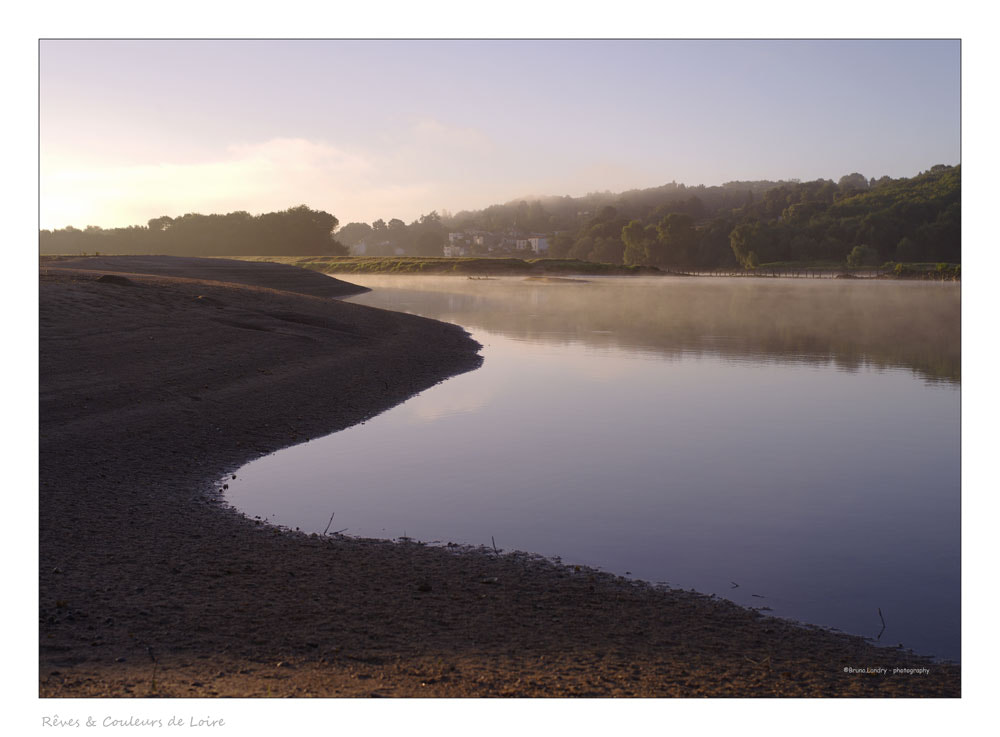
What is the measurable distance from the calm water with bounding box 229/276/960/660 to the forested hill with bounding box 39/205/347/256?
7732 cm

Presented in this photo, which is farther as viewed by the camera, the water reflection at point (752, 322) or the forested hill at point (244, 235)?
the forested hill at point (244, 235)

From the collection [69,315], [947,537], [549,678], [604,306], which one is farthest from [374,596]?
[604,306]

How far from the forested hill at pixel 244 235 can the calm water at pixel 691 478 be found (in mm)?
77318

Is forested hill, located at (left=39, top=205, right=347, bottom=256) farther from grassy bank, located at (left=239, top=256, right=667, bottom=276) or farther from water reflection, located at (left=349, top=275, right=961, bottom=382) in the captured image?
water reflection, located at (left=349, top=275, right=961, bottom=382)

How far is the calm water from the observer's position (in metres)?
8.86

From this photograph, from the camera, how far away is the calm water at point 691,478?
29.1 ft

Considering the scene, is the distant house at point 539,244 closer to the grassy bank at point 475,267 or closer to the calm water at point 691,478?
Answer: the grassy bank at point 475,267

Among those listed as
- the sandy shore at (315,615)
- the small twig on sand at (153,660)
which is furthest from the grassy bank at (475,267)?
the small twig on sand at (153,660)

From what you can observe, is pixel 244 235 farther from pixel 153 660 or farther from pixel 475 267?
pixel 153 660

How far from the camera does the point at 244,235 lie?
403 ft

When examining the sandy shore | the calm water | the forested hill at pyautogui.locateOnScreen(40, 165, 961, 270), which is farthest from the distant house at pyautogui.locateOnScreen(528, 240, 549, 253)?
the sandy shore

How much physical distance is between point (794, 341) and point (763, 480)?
25077 millimetres

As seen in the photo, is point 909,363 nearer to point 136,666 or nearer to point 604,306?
point 136,666
